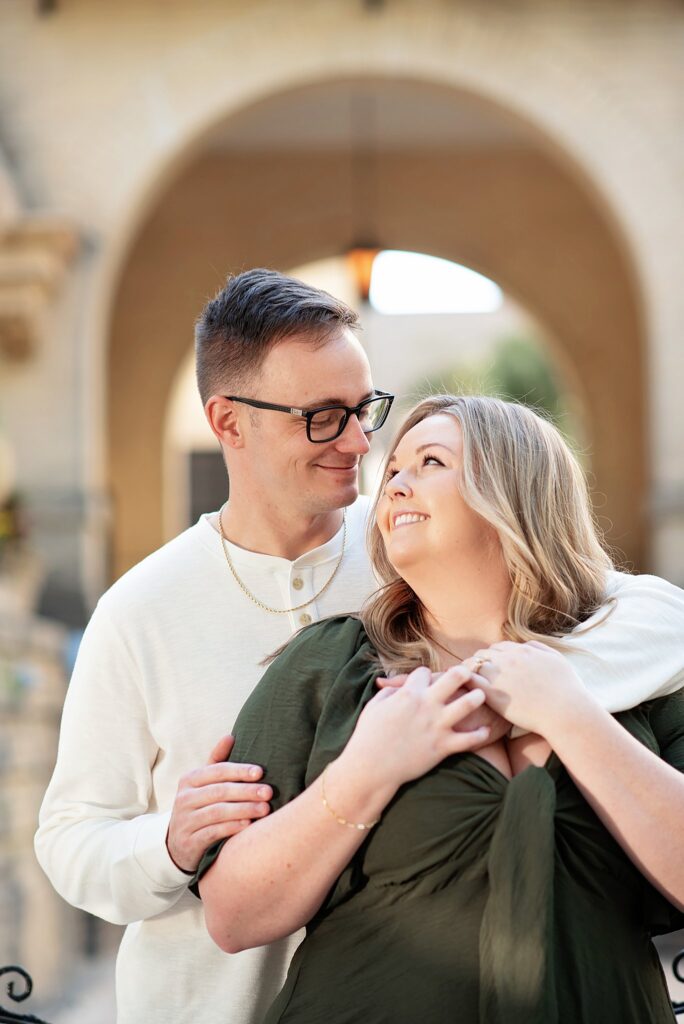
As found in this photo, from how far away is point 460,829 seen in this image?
195 cm

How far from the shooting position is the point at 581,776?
1.94 metres

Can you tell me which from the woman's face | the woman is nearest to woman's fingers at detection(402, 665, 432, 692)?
the woman

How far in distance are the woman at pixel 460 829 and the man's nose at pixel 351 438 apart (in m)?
0.55

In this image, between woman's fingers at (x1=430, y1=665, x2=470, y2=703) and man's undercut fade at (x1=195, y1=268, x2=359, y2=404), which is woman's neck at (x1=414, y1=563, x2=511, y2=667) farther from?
man's undercut fade at (x1=195, y1=268, x2=359, y2=404)

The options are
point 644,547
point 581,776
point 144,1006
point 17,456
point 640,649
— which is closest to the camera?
point 581,776

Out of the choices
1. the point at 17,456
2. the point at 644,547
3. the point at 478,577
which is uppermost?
the point at 478,577

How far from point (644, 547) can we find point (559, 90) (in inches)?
171

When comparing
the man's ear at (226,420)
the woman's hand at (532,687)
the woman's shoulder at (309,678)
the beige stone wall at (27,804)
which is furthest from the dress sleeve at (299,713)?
the beige stone wall at (27,804)

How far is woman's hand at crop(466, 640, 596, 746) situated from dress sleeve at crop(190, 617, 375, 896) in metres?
0.21

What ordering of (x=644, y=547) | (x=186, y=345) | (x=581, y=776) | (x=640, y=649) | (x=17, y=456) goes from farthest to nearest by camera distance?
1. (x=186, y=345)
2. (x=644, y=547)
3. (x=17, y=456)
4. (x=640, y=649)
5. (x=581, y=776)

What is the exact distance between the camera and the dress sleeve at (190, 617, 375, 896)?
2.09m

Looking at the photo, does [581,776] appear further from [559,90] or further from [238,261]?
[238,261]

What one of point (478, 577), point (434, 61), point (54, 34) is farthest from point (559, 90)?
point (478, 577)

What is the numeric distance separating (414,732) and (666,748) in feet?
1.40
